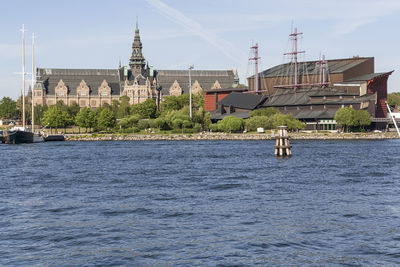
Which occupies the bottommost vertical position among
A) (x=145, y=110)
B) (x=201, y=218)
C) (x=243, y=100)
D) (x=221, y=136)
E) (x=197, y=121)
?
(x=201, y=218)

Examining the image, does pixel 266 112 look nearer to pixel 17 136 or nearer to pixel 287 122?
pixel 287 122

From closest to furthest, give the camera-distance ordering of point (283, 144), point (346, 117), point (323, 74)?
point (283, 144) → point (346, 117) → point (323, 74)

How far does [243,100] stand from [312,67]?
84.6ft

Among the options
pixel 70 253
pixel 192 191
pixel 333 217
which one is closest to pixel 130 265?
pixel 70 253

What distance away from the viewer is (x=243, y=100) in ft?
580

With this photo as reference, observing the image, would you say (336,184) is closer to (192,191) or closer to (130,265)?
(192,191)

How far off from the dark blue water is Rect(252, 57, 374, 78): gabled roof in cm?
12787

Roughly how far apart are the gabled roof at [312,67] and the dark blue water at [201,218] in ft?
420

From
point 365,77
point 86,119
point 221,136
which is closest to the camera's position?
point 221,136

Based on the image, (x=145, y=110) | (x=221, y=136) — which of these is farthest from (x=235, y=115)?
(x=145, y=110)

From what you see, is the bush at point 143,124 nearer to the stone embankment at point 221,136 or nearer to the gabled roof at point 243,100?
the stone embankment at point 221,136

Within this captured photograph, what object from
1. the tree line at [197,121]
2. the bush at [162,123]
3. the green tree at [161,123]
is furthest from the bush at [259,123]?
the green tree at [161,123]

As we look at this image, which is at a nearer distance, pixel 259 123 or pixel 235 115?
pixel 259 123

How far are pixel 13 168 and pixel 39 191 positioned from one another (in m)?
19.9
